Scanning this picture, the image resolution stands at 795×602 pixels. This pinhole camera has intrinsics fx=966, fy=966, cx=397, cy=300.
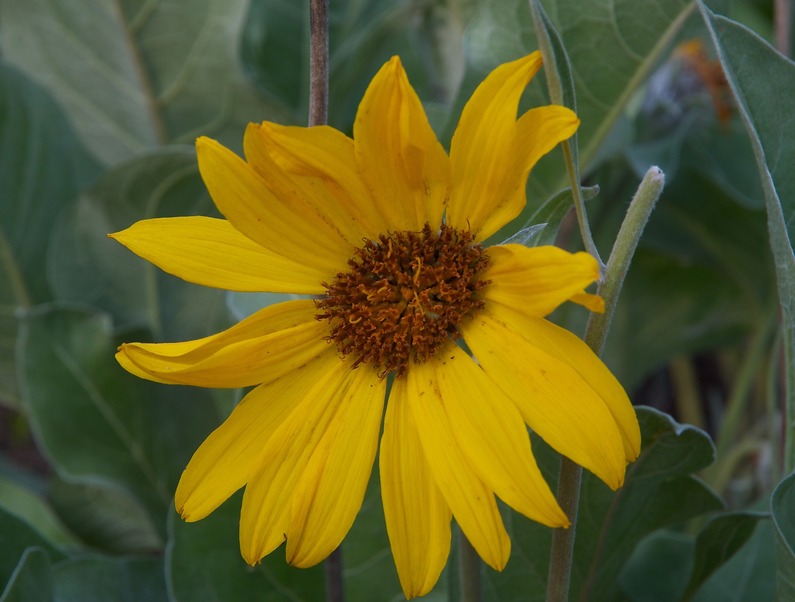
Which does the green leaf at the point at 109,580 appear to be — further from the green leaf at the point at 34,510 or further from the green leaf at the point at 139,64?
the green leaf at the point at 139,64

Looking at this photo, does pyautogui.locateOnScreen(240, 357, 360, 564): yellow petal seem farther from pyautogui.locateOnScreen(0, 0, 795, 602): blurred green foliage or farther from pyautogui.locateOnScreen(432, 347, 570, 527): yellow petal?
pyautogui.locateOnScreen(0, 0, 795, 602): blurred green foliage

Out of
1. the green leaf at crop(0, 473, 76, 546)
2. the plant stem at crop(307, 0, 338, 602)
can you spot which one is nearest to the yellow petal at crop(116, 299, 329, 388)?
the plant stem at crop(307, 0, 338, 602)

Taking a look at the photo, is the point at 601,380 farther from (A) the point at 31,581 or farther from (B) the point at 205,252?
(A) the point at 31,581

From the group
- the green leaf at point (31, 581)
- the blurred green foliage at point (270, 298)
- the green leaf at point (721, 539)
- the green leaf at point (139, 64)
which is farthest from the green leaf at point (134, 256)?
the green leaf at point (721, 539)

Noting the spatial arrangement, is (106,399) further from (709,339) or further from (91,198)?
(709,339)

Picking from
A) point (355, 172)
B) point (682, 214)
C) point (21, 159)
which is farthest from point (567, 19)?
point (21, 159)

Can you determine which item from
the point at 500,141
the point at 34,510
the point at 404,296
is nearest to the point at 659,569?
the point at 404,296
